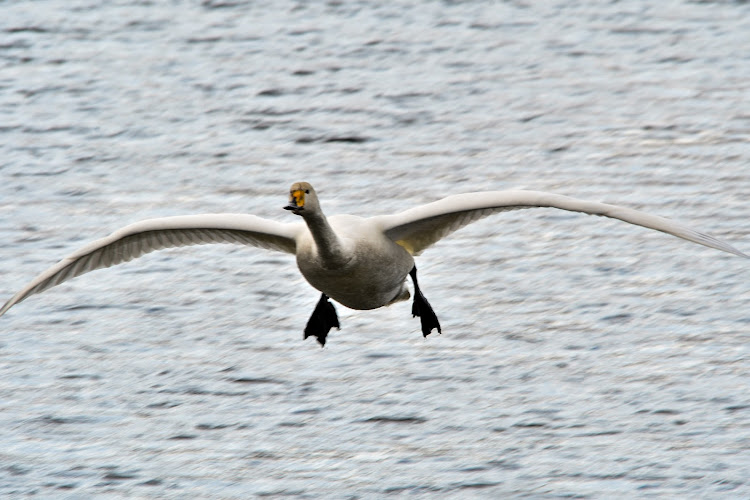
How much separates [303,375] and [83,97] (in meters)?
9.63

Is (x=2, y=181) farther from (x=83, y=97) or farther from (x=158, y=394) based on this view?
(x=158, y=394)

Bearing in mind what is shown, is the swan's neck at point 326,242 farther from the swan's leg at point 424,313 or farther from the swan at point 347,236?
the swan's leg at point 424,313

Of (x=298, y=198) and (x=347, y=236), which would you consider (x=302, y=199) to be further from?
(x=347, y=236)

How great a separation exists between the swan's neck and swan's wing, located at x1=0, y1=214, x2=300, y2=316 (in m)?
0.70

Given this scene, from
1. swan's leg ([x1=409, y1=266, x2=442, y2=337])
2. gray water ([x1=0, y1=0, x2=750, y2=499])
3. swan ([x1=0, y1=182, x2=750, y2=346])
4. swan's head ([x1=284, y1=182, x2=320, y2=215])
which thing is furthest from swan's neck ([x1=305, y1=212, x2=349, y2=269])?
swan's leg ([x1=409, y1=266, x2=442, y2=337])

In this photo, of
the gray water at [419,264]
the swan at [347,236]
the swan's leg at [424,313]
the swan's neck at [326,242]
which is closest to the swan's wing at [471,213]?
the swan at [347,236]

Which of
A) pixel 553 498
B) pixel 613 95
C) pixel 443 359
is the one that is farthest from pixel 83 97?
pixel 553 498

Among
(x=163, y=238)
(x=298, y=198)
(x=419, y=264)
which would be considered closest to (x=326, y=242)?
(x=298, y=198)

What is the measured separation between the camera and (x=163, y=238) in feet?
38.9

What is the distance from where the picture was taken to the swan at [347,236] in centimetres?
1034

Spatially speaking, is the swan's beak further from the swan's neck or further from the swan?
the swan's neck

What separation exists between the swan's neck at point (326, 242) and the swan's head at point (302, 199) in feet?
0.39

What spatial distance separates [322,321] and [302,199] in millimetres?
3200

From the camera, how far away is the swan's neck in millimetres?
10219
